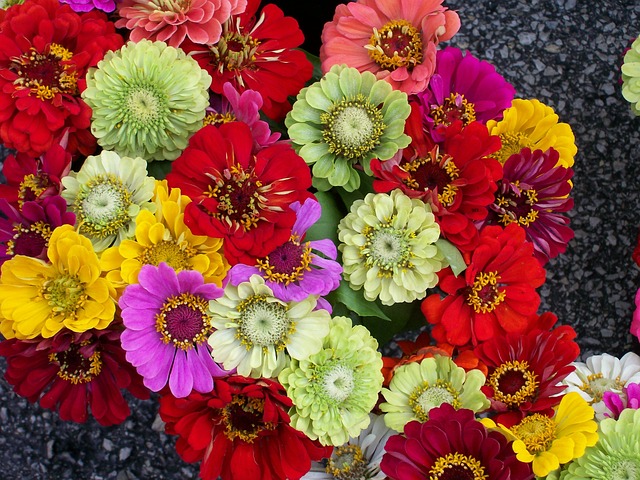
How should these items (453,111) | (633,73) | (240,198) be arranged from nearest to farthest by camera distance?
1. (240,198)
2. (453,111)
3. (633,73)

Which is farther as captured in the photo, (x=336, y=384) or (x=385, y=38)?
(x=385, y=38)

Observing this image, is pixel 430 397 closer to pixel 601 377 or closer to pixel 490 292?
pixel 490 292

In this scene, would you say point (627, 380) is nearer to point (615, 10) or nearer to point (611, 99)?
point (611, 99)

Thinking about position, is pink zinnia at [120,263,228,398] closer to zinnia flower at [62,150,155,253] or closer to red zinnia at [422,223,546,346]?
zinnia flower at [62,150,155,253]

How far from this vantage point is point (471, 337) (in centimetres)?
82

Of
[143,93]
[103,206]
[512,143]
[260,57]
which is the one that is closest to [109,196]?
[103,206]

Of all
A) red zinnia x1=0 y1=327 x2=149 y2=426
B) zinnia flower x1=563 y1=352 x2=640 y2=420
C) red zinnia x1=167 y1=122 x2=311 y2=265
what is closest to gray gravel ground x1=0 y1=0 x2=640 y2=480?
zinnia flower x1=563 y1=352 x2=640 y2=420

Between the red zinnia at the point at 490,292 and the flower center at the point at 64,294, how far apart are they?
14.2 inches

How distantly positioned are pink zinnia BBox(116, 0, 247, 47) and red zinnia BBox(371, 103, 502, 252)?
9.2 inches

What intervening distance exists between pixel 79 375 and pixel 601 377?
2.08 ft

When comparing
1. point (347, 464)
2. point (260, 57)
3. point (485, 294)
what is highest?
point (260, 57)

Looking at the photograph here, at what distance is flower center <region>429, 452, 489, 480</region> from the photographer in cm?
73

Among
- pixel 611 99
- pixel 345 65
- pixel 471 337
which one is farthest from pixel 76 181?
pixel 611 99

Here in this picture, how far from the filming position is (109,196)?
72cm
